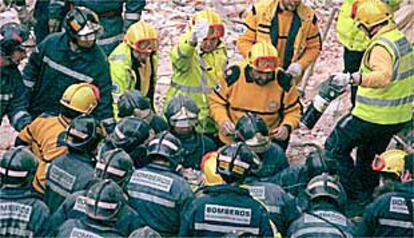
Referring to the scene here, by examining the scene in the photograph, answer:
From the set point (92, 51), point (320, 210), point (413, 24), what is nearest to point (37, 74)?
point (92, 51)

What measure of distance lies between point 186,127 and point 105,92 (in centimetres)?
96

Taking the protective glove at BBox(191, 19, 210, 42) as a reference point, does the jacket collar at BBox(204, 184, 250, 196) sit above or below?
below

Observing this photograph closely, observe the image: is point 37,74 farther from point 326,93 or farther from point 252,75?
point 326,93

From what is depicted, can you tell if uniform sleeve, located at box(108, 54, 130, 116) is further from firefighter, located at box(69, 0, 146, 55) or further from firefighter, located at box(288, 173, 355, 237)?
firefighter, located at box(288, 173, 355, 237)

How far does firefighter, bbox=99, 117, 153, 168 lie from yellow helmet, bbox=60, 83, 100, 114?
505 millimetres

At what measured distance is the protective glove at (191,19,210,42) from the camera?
461 inches

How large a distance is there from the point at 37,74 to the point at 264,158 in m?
2.23

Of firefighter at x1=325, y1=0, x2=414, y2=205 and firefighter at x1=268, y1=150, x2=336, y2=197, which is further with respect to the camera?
firefighter at x1=325, y1=0, x2=414, y2=205

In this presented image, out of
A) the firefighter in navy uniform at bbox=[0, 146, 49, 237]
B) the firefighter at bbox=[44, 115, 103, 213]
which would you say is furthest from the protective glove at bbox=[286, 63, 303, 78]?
the firefighter in navy uniform at bbox=[0, 146, 49, 237]

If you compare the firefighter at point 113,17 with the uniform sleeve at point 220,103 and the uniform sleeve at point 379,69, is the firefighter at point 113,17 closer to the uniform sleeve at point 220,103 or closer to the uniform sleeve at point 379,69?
the uniform sleeve at point 220,103

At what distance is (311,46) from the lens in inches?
492

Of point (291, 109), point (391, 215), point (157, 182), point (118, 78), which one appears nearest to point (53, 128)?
point (157, 182)

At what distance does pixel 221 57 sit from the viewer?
12141 millimetres

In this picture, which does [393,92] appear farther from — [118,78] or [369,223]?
[369,223]
